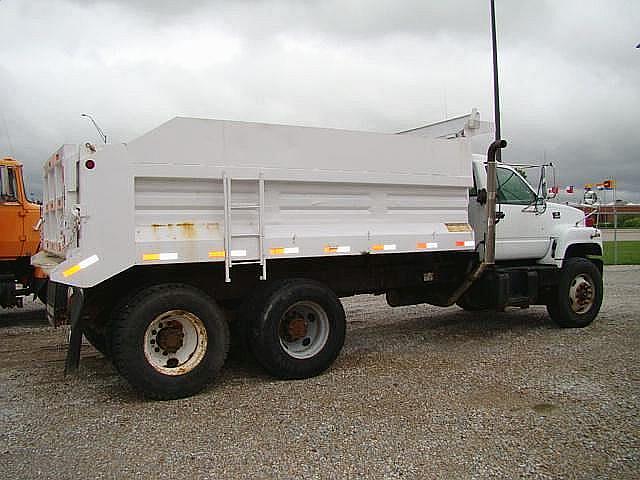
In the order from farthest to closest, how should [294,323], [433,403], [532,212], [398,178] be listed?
[532,212]
[398,178]
[294,323]
[433,403]

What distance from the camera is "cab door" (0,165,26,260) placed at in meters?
9.38

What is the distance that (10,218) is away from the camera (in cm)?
941

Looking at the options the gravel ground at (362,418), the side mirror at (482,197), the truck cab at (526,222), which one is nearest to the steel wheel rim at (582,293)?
the truck cab at (526,222)

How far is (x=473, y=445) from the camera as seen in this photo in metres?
4.11

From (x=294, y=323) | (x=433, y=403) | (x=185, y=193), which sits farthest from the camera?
(x=294, y=323)

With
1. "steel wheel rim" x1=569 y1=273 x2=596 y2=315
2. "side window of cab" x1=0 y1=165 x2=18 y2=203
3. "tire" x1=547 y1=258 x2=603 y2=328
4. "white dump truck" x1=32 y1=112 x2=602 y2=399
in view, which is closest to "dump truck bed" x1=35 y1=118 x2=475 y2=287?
"white dump truck" x1=32 y1=112 x2=602 y2=399

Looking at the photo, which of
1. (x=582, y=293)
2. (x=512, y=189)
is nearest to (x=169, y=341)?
(x=512, y=189)

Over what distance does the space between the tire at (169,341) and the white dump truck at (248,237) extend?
0.4 inches

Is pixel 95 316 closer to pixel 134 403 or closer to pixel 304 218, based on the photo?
pixel 134 403

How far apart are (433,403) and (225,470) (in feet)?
6.44

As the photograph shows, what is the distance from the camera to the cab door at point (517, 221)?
25.2ft

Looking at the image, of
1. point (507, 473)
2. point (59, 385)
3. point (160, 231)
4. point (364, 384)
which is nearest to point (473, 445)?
point (507, 473)

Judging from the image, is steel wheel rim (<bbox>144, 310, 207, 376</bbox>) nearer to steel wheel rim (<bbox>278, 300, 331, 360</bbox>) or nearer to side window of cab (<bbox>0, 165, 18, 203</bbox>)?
steel wheel rim (<bbox>278, 300, 331, 360</bbox>)

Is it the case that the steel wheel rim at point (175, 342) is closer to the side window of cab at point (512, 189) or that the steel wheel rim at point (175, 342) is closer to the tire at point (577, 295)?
the side window of cab at point (512, 189)
